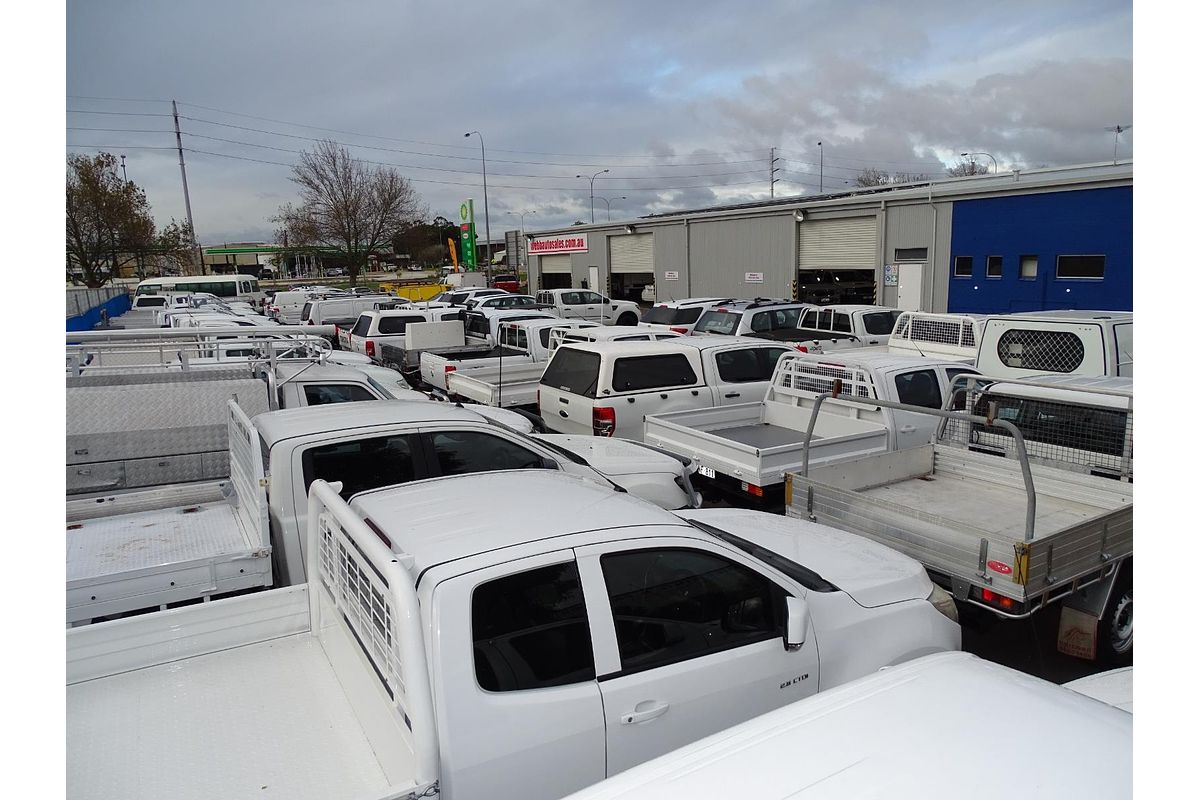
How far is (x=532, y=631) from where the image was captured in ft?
9.49

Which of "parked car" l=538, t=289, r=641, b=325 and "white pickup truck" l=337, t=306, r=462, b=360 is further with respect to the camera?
"parked car" l=538, t=289, r=641, b=325

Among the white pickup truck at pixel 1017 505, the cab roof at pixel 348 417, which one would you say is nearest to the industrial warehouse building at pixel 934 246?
the white pickup truck at pixel 1017 505

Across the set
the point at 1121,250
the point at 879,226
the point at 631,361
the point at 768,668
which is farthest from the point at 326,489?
the point at 879,226

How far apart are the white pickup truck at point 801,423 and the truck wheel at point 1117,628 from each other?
2381 millimetres

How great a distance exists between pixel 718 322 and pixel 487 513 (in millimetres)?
14494

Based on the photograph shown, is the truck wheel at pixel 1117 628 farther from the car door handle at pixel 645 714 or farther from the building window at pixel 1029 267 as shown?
the building window at pixel 1029 267

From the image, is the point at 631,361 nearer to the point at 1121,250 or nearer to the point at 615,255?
the point at 1121,250

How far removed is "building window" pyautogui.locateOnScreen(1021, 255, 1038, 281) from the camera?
2228 centimetres

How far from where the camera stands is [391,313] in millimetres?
17812

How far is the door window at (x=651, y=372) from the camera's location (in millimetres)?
9258

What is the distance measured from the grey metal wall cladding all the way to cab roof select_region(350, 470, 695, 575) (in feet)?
88.8

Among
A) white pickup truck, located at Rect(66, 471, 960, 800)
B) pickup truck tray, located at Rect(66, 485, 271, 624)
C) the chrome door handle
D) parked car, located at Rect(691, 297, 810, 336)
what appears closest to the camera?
white pickup truck, located at Rect(66, 471, 960, 800)

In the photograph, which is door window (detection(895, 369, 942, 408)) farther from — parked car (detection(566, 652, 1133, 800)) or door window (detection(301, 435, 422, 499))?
parked car (detection(566, 652, 1133, 800))

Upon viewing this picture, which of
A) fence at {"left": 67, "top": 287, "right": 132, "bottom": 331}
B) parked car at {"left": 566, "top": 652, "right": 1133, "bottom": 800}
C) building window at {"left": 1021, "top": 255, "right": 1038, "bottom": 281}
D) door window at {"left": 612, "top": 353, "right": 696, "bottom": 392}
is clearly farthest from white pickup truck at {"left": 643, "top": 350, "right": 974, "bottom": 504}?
fence at {"left": 67, "top": 287, "right": 132, "bottom": 331}
